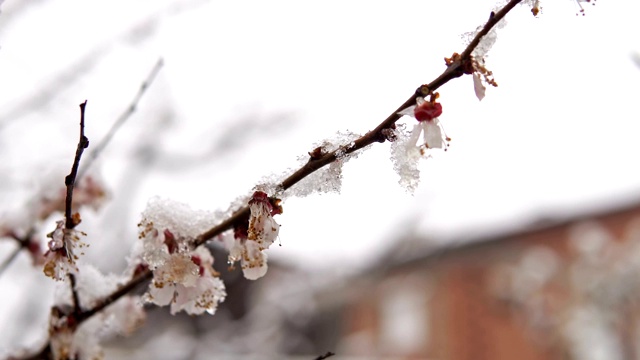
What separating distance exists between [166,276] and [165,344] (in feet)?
21.7

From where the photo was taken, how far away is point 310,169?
1070mm

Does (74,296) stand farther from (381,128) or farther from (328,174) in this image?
(381,128)

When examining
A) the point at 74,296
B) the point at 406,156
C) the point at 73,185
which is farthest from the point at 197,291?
the point at 406,156

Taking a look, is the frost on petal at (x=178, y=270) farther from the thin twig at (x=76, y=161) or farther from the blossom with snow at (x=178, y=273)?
the thin twig at (x=76, y=161)

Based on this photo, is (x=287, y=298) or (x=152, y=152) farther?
(x=287, y=298)

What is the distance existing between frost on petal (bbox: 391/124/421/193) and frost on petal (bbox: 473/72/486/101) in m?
0.13

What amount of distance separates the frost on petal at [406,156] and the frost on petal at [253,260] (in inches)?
12.7

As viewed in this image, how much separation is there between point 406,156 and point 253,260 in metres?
0.38

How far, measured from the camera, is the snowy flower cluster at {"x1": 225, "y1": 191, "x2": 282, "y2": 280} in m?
1.10

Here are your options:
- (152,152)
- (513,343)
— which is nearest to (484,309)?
(513,343)

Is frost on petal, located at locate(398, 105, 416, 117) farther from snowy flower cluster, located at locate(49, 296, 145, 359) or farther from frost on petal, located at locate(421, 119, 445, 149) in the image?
snowy flower cluster, located at locate(49, 296, 145, 359)

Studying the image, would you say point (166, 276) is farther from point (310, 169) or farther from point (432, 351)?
point (432, 351)

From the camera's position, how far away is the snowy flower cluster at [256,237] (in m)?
1.10

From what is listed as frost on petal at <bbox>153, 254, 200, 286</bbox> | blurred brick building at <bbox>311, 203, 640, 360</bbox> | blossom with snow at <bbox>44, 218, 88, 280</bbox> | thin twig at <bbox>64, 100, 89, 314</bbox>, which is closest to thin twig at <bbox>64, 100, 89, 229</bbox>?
thin twig at <bbox>64, 100, 89, 314</bbox>
